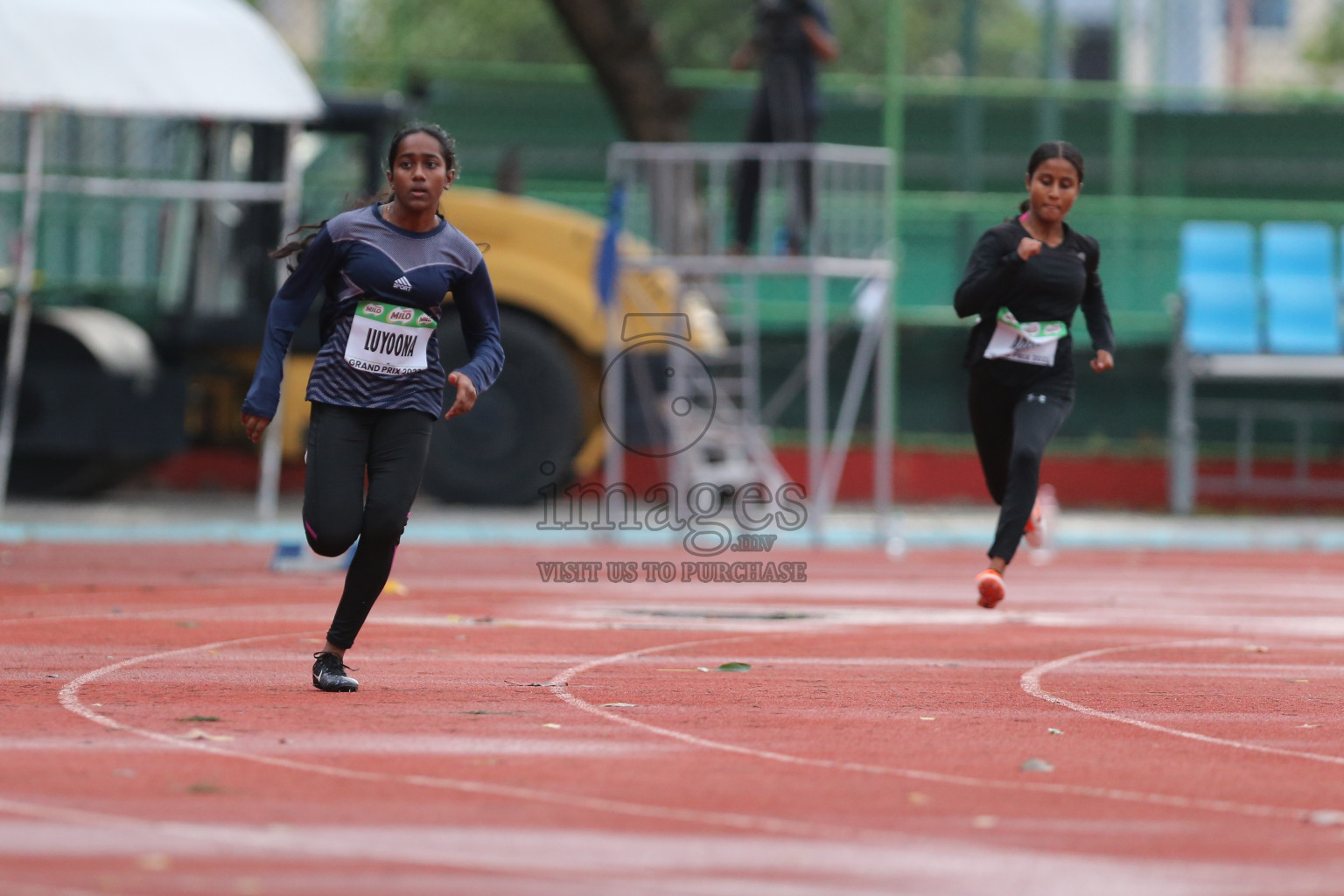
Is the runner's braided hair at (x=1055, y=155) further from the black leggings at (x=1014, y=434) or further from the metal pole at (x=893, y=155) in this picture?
the metal pole at (x=893, y=155)

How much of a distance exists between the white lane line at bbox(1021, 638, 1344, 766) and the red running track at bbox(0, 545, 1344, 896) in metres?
0.02

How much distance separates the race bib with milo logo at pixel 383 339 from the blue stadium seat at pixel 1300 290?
14686mm

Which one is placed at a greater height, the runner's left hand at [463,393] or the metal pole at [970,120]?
the metal pole at [970,120]

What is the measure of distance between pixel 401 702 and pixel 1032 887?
3.22 m

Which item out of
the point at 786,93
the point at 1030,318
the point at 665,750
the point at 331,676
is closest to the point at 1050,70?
the point at 786,93

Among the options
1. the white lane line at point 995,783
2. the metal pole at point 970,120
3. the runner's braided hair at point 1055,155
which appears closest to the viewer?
the white lane line at point 995,783

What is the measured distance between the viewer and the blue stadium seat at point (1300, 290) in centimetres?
2066

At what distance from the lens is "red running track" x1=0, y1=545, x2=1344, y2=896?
4750mm

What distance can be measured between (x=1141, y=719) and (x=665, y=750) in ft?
5.95

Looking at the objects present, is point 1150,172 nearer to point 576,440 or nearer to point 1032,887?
point 576,440

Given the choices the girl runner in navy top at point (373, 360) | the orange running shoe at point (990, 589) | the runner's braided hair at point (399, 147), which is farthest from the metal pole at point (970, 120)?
the girl runner in navy top at point (373, 360)

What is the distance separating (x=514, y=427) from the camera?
18609mm

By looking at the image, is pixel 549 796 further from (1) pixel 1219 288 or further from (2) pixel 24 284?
(1) pixel 1219 288

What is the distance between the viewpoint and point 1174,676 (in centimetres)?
867
